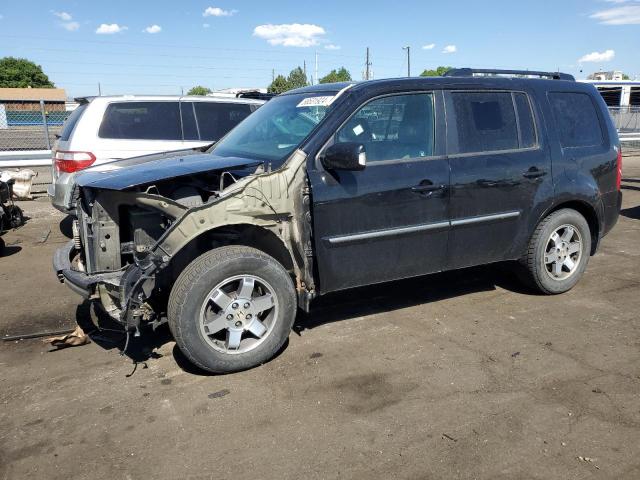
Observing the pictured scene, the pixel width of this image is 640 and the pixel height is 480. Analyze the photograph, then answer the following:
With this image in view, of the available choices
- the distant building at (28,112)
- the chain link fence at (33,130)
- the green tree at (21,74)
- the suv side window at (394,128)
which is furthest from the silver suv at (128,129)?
the green tree at (21,74)

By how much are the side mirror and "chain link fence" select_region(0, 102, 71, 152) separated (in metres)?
11.1

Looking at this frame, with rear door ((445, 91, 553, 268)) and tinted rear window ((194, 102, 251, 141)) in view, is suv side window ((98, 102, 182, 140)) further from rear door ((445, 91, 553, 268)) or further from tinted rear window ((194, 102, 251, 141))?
rear door ((445, 91, 553, 268))

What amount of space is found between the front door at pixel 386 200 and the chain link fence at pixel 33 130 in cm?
1100

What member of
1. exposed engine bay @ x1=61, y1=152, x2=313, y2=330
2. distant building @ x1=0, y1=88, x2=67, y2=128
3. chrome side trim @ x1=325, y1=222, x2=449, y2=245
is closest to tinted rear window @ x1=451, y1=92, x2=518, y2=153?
chrome side trim @ x1=325, y1=222, x2=449, y2=245

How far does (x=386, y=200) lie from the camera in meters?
4.06

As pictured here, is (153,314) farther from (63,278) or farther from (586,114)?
(586,114)

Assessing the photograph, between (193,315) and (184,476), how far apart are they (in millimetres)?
1063

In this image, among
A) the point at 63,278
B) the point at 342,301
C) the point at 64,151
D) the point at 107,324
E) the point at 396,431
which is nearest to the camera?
the point at 396,431

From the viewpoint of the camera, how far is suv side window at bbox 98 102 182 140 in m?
7.54

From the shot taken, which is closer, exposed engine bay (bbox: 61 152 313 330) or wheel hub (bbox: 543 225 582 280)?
exposed engine bay (bbox: 61 152 313 330)

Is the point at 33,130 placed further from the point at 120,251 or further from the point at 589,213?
the point at 589,213

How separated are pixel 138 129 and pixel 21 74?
86303mm

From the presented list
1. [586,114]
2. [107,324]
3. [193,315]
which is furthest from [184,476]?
[586,114]

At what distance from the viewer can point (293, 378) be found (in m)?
3.70
